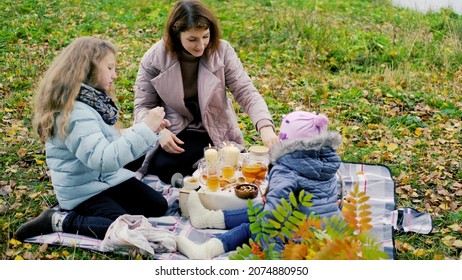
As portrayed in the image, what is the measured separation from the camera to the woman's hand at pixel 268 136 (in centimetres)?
395

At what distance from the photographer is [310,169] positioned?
315 cm

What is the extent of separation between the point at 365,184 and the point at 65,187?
226 cm

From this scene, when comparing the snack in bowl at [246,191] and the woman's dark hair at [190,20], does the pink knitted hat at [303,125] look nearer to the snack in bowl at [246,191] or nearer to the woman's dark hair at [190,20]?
the snack in bowl at [246,191]

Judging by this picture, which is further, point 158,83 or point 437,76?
point 437,76

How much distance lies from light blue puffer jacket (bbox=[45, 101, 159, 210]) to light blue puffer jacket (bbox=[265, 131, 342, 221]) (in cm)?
81

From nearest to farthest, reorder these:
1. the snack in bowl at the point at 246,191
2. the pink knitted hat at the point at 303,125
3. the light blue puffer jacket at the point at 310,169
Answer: the light blue puffer jacket at the point at 310,169
the pink knitted hat at the point at 303,125
the snack in bowl at the point at 246,191

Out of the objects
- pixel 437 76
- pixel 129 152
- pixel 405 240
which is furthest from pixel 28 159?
pixel 437 76

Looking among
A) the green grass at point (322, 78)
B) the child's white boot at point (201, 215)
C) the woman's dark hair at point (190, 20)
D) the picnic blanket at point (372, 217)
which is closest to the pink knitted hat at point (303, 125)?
the picnic blanket at point (372, 217)

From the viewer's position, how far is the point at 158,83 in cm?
432

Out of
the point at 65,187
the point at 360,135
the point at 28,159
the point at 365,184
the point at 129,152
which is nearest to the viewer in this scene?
the point at 129,152

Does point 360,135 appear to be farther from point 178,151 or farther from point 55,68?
point 55,68

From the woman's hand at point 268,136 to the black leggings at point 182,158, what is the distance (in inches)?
22.6

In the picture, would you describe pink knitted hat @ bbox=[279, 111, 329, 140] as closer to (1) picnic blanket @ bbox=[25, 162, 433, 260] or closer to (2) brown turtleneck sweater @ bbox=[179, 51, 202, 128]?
(1) picnic blanket @ bbox=[25, 162, 433, 260]

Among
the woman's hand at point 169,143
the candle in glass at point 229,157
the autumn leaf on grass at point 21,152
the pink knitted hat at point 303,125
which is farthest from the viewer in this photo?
the autumn leaf on grass at point 21,152
